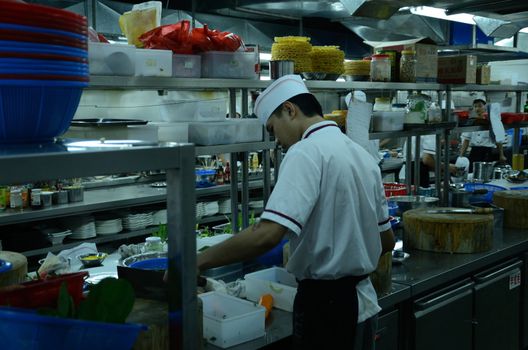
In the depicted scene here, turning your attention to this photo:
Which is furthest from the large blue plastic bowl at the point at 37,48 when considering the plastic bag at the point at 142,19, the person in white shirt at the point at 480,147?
the person in white shirt at the point at 480,147

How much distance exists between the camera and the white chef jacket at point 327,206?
1853 millimetres

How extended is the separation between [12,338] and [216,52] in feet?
5.57

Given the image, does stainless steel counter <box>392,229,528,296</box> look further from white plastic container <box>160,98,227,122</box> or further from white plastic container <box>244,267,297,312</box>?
white plastic container <box>160,98,227,122</box>

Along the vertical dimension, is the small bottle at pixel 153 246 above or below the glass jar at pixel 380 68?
below

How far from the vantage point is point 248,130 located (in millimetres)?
2557

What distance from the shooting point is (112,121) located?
2.05 metres

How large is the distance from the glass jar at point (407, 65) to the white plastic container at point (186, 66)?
5.53ft

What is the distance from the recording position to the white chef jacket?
1853 millimetres

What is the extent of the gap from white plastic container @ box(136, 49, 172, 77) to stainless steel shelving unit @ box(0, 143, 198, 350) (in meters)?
1.13

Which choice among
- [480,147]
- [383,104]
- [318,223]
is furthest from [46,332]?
[480,147]

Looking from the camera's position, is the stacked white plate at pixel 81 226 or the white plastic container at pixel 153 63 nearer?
the white plastic container at pixel 153 63

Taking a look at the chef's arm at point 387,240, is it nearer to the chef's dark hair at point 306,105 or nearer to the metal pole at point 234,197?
the chef's dark hair at point 306,105

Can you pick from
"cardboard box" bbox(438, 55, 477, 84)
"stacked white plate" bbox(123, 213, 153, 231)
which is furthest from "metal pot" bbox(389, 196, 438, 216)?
"stacked white plate" bbox(123, 213, 153, 231)

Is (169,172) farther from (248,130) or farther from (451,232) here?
(451,232)
